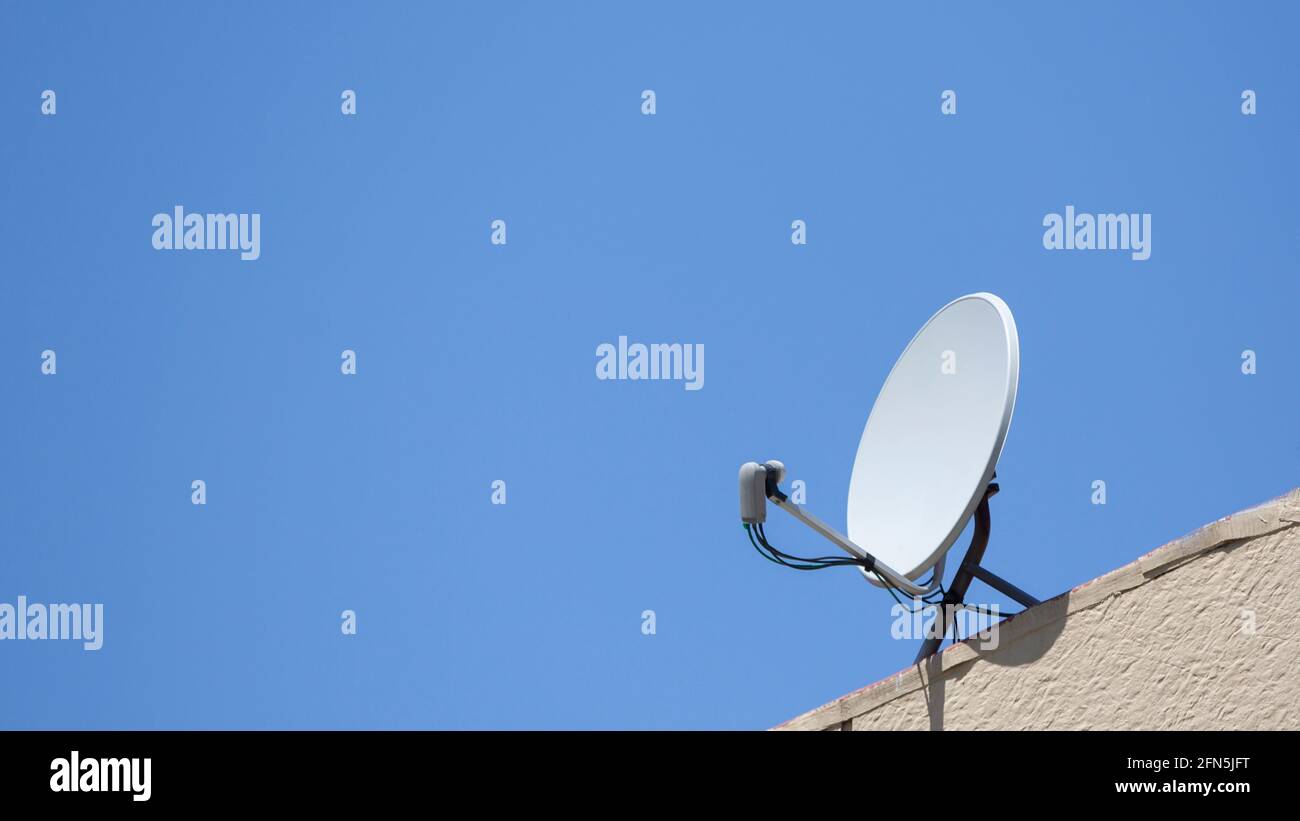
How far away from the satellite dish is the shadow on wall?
0.33 metres

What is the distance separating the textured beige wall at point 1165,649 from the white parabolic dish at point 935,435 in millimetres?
823

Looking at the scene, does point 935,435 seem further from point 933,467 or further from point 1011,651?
point 1011,651

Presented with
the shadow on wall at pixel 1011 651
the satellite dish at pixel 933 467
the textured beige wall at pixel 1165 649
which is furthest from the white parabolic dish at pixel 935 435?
the textured beige wall at pixel 1165 649

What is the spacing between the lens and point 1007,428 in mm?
8844

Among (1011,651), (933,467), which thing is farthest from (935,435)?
(1011,651)

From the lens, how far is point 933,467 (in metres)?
9.80

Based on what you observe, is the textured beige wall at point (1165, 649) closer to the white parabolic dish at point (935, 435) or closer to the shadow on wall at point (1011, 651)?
the shadow on wall at point (1011, 651)

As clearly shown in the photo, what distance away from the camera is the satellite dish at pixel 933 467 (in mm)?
9062

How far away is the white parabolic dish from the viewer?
Answer: 9.05 m

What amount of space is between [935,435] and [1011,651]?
1.69m

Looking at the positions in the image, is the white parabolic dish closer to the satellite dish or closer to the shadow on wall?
the satellite dish
